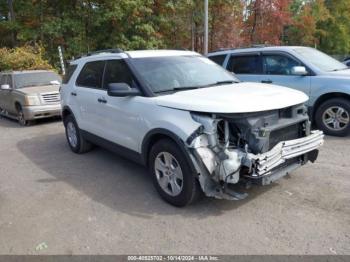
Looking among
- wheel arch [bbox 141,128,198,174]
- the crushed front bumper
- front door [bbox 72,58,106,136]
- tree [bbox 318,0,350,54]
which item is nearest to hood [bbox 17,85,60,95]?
front door [bbox 72,58,106,136]

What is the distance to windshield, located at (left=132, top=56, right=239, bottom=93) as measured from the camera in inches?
179

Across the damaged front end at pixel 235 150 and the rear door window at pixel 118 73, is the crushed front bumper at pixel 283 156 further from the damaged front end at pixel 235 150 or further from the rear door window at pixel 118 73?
the rear door window at pixel 118 73

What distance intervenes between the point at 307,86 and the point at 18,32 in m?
18.0

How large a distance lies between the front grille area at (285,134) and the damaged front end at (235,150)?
0.06ft

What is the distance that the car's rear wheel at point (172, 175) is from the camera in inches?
150

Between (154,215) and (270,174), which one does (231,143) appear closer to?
(270,174)

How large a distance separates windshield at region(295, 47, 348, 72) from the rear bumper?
261 inches

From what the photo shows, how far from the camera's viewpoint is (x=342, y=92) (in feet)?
21.6

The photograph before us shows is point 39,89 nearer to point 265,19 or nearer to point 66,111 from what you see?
point 66,111

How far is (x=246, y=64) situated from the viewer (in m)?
8.07

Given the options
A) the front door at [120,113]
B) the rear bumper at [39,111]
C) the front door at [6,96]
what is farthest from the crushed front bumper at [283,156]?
the front door at [6,96]

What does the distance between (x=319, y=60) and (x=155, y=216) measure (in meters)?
5.50

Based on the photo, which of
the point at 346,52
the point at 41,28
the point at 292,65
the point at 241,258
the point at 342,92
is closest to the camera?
the point at 241,258

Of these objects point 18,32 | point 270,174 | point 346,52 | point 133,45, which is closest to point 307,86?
point 270,174
